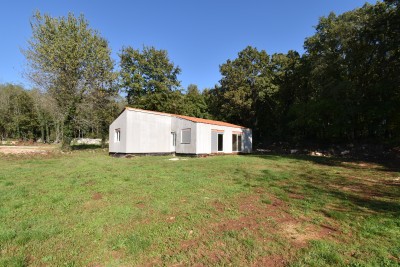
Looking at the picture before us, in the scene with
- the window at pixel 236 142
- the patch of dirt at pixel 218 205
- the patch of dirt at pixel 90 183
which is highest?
the window at pixel 236 142

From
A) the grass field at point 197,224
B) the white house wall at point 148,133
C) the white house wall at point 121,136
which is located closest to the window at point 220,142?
the white house wall at point 148,133

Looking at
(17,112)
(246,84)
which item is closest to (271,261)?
(246,84)

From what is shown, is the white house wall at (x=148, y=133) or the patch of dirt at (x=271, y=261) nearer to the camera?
the patch of dirt at (x=271, y=261)

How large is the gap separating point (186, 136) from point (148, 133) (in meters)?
3.07

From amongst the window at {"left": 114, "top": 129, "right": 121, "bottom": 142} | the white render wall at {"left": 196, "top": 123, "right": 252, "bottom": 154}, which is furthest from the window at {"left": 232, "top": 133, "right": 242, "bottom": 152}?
the window at {"left": 114, "top": 129, "right": 121, "bottom": 142}

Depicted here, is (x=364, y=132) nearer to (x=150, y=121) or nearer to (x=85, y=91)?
(x=150, y=121)

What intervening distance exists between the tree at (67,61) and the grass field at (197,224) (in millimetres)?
17303

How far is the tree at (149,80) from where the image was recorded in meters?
34.2

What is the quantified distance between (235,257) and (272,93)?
29.9 meters

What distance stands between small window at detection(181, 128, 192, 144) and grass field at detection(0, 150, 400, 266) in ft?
36.1

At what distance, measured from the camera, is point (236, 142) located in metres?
21.5

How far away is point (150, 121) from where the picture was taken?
19047mm

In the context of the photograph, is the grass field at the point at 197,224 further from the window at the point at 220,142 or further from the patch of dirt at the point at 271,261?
the window at the point at 220,142

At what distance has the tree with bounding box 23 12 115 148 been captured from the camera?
69.9 feet
